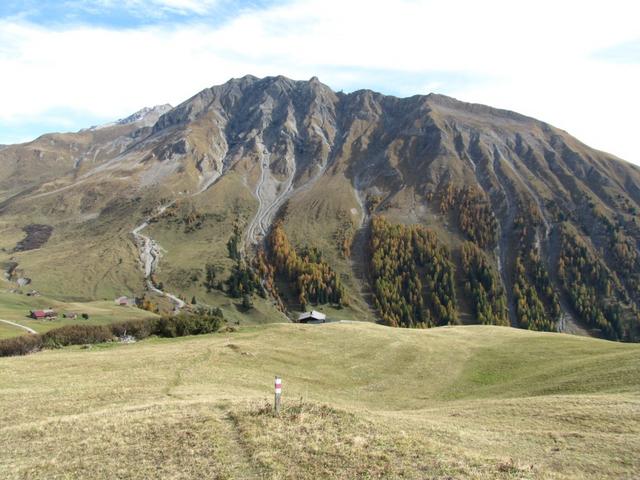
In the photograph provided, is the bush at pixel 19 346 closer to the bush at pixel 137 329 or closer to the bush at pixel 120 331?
the bush at pixel 120 331

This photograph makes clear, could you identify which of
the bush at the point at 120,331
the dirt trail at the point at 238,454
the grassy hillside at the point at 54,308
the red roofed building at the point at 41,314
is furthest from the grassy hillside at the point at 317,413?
the red roofed building at the point at 41,314

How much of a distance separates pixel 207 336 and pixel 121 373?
22942 millimetres

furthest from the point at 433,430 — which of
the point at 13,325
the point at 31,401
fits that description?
the point at 13,325

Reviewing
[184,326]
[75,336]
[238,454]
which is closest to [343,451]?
[238,454]

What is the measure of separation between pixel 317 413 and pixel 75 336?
49.7 m

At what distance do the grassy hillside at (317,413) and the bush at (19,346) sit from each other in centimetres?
490

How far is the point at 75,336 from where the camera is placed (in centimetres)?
6088

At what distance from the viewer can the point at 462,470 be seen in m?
16.5

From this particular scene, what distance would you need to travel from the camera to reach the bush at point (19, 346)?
174 ft

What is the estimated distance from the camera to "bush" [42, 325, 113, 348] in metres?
58.4

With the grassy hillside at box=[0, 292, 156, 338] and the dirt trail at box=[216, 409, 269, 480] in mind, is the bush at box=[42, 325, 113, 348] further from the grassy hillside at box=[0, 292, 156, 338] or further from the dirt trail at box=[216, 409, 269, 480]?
the grassy hillside at box=[0, 292, 156, 338]

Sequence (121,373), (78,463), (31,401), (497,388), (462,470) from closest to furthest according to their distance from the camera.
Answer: (462,470) → (78,463) → (31,401) → (121,373) → (497,388)

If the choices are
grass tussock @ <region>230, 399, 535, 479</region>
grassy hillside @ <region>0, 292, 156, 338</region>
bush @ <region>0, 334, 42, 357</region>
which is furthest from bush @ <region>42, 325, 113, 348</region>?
grassy hillside @ <region>0, 292, 156, 338</region>

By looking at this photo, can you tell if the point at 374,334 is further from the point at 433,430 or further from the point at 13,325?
the point at 13,325
